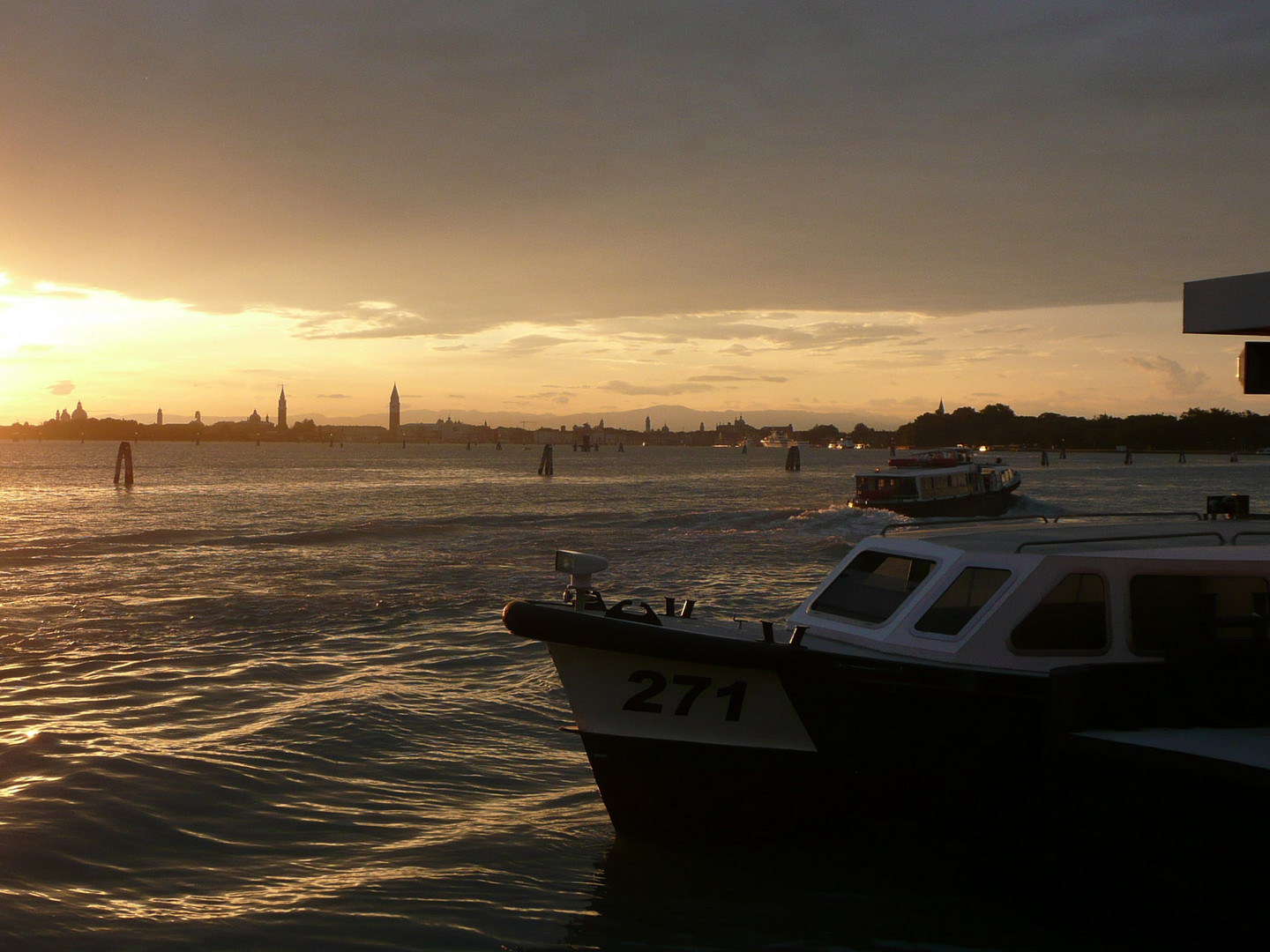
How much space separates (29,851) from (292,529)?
36.0 metres

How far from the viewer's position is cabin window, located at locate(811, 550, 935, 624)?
870 cm

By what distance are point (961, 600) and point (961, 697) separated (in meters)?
0.93

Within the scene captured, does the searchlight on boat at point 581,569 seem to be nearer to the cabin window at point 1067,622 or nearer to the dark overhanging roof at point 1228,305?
the cabin window at point 1067,622

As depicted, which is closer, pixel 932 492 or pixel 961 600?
pixel 961 600

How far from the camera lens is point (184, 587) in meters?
25.1

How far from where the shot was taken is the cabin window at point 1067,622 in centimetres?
784

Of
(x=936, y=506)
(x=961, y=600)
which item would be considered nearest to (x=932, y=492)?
(x=936, y=506)

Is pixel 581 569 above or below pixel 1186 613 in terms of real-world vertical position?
above

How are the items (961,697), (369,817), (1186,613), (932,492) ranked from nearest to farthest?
(961,697) < (1186,613) < (369,817) < (932,492)

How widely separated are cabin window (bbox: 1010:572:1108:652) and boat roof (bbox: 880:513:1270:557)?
422 millimetres

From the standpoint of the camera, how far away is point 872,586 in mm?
9023

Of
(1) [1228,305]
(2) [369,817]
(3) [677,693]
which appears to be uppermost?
(1) [1228,305]

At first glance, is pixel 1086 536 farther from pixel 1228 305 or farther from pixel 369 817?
pixel 369 817

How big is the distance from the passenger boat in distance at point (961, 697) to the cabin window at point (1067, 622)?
1cm
